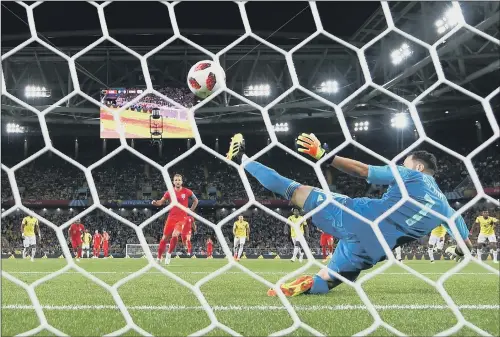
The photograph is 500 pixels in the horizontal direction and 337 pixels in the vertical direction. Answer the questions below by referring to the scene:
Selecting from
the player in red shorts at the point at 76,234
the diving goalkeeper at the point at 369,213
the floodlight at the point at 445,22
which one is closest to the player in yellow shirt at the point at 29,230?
the player in red shorts at the point at 76,234

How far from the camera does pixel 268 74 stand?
904 inches

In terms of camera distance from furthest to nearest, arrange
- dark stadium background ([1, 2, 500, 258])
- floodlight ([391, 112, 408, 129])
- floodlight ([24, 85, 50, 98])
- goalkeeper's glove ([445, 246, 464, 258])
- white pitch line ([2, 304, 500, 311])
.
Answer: floodlight ([391, 112, 408, 129])
floodlight ([24, 85, 50, 98])
dark stadium background ([1, 2, 500, 258])
goalkeeper's glove ([445, 246, 464, 258])
white pitch line ([2, 304, 500, 311])

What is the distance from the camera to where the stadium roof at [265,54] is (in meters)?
17.2

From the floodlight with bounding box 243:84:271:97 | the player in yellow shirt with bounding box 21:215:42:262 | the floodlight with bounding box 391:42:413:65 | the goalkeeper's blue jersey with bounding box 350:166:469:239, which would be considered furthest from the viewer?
the floodlight with bounding box 243:84:271:97

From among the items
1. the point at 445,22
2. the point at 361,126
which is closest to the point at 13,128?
the point at 361,126

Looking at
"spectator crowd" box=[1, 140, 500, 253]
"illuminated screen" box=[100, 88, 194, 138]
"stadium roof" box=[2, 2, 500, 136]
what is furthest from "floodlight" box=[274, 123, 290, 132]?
"illuminated screen" box=[100, 88, 194, 138]

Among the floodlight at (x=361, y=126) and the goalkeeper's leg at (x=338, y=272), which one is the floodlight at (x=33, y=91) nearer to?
the floodlight at (x=361, y=126)

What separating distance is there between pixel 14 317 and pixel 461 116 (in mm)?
25831

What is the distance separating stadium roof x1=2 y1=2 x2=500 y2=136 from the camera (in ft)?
56.3

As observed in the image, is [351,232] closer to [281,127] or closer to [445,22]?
[445,22]

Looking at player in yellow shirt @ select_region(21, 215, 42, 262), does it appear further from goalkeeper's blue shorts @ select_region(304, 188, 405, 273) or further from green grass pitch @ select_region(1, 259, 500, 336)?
goalkeeper's blue shorts @ select_region(304, 188, 405, 273)

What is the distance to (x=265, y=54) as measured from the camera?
21.6 meters

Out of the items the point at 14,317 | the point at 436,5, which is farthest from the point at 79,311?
the point at 436,5

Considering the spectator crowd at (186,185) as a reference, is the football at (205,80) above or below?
above
